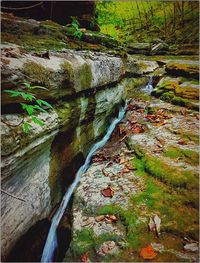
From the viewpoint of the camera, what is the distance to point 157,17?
63.5 feet

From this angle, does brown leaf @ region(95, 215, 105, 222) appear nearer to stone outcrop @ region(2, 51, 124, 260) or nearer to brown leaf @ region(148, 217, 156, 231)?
brown leaf @ region(148, 217, 156, 231)

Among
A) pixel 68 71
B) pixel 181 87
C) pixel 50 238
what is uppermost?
pixel 181 87

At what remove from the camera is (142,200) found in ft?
10.2

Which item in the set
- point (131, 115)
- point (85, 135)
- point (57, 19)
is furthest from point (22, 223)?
point (57, 19)

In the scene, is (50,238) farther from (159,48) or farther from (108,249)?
(159,48)

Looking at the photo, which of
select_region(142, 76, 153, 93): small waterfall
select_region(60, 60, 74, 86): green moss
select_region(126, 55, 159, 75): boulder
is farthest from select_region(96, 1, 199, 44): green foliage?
select_region(60, 60, 74, 86): green moss

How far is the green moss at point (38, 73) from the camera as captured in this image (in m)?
2.57

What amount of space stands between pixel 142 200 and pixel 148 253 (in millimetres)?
784

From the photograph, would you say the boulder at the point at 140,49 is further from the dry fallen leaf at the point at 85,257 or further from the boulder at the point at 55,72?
the dry fallen leaf at the point at 85,257

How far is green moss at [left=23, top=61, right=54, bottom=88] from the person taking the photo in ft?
8.43

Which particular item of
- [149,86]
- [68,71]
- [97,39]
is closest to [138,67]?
[149,86]

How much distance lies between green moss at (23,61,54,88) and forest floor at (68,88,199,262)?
181 cm

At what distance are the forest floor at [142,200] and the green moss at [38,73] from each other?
181cm

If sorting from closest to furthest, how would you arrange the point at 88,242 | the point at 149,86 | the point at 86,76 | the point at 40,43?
the point at 88,242 → the point at 40,43 → the point at 86,76 → the point at 149,86
